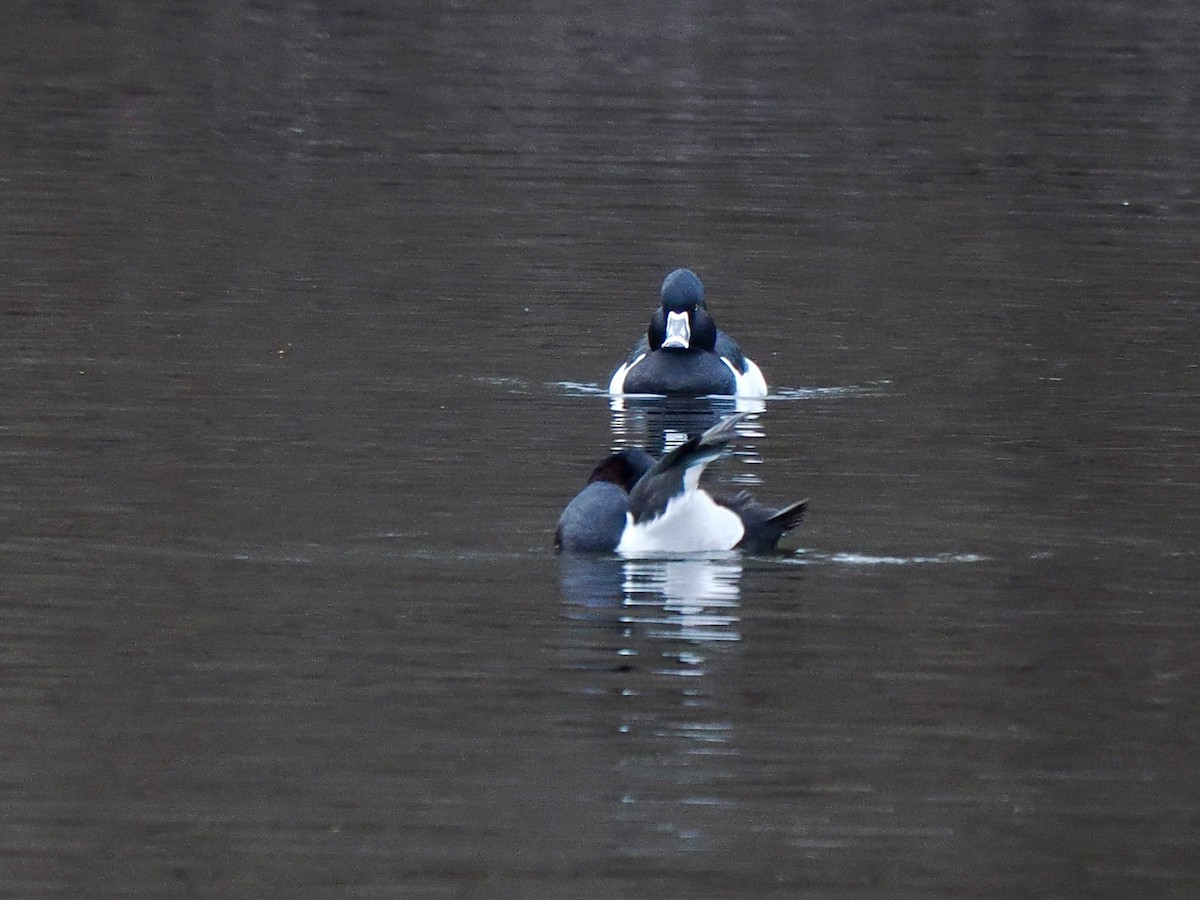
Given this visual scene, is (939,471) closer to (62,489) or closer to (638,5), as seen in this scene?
(62,489)

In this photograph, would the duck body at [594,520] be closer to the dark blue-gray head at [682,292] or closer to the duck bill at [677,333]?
the duck bill at [677,333]

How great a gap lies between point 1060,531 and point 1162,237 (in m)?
11.6

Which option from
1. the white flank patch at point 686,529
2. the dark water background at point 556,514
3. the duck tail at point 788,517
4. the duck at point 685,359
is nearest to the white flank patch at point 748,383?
the duck at point 685,359

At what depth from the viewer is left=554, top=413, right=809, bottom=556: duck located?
12.2 meters

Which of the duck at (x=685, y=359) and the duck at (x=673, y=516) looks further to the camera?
the duck at (x=685, y=359)

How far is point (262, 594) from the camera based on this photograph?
37.3ft

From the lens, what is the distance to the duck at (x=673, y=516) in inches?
481

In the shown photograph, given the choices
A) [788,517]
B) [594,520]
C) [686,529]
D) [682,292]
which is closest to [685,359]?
[682,292]

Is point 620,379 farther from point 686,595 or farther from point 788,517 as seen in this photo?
point 686,595

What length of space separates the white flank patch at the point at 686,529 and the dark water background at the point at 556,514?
0.11m

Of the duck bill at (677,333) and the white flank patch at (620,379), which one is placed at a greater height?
the duck bill at (677,333)

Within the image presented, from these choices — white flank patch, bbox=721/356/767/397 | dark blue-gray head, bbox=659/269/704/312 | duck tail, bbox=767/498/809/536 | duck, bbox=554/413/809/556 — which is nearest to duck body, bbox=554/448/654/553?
duck, bbox=554/413/809/556

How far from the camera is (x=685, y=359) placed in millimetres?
17922

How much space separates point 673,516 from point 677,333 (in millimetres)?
5808
